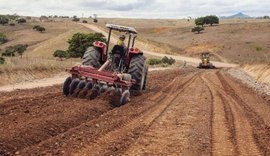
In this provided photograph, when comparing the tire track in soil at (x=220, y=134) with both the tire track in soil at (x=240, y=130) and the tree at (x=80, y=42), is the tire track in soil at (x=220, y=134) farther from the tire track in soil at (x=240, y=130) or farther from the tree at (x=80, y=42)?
the tree at (x=80, y=42)

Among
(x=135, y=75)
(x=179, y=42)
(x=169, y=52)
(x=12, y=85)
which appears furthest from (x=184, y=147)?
(x=179, y=42)

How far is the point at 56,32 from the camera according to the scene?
99500mm

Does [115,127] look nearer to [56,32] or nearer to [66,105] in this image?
[66,105]

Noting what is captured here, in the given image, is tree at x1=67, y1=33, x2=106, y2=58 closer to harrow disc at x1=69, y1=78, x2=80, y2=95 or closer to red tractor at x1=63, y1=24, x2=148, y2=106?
red tractor at x1=63, y1=24, x2=148, y2=106

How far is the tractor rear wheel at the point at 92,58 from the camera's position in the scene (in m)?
15.8

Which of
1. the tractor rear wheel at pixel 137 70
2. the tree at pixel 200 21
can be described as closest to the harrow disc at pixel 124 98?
the tractor rear wheel at pixel 137 70

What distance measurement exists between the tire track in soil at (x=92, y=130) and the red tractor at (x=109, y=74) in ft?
2.32

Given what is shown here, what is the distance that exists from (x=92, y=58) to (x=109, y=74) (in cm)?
247

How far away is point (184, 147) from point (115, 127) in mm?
1875

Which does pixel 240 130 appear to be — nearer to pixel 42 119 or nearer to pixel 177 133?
pixel 177 133

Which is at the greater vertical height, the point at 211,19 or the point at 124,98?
the point at 124,98

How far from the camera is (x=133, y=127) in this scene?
10.2 meters

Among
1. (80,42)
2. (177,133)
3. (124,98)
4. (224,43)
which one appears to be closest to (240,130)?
(177,133)

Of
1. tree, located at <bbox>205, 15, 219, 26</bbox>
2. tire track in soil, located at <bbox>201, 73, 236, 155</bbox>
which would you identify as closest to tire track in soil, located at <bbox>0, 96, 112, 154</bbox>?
tire track in soil, located at <bbox>201, 73, 236, 155</bbox>
